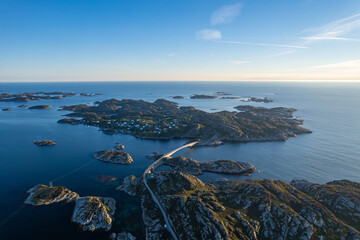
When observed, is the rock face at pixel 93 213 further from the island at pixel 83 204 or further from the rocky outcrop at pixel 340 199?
the rocky outcrop at pixel 340 199

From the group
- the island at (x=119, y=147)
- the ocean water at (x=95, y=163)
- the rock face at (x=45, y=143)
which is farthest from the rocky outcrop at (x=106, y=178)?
the rock face at (x=45, y=143)

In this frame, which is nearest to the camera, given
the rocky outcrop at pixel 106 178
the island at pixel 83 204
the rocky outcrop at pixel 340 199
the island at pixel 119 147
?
the rocky outcrop at pixel 340 199

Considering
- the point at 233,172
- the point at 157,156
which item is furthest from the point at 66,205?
the point at 233,172

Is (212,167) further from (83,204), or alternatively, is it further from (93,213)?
(83,204)

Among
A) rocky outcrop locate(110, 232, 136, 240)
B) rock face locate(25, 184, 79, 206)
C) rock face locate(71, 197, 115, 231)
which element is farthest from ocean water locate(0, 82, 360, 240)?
rocky outcrop locate(110, 232, 136, 240)

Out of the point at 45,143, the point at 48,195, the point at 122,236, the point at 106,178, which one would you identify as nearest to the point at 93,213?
the point at 122,236

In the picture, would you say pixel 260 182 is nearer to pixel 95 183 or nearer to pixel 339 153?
pixel 95 183

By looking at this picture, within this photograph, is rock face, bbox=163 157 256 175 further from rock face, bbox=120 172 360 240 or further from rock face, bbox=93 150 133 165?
rock face, bbox=93 150 133 165
